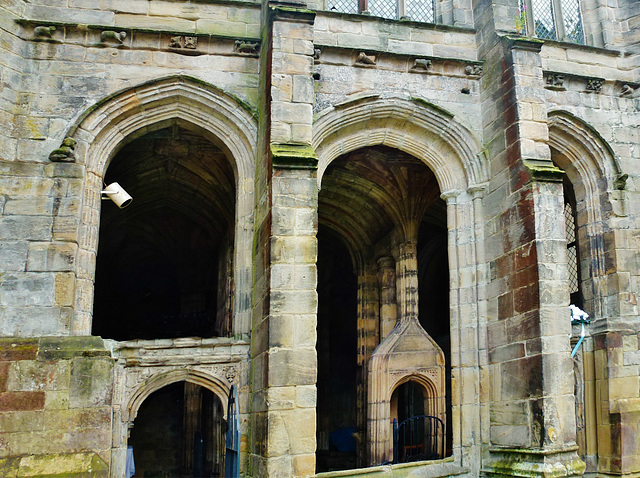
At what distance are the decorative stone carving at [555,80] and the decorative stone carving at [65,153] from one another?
24.3 ft

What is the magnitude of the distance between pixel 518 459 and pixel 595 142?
552cm

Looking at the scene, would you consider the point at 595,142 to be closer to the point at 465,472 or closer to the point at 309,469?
the point at 465,472

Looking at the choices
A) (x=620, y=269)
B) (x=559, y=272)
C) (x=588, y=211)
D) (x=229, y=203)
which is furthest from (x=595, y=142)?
(x=229, y=203)

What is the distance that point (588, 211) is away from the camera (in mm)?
11156

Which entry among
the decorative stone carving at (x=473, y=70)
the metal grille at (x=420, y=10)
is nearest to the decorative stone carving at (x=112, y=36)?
the metal grille at (x=420, y=10)

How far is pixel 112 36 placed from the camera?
9.54m

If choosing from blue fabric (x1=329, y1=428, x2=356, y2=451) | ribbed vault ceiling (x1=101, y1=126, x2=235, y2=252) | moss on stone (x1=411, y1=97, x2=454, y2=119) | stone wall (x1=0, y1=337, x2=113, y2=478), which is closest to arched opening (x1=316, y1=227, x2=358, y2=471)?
blue fabric (x1=329, y1=428, x2=356, y2=451)

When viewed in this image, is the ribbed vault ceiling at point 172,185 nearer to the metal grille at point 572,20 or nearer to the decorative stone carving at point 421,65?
the decorative stone carving at point 421,65

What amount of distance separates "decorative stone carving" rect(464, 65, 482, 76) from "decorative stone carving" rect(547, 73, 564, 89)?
1.32 metres

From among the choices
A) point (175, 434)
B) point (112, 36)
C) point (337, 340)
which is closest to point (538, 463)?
point (112, 36)

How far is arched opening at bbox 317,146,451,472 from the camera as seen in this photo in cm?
1278

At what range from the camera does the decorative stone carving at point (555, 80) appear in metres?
11.1

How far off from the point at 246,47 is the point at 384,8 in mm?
2747

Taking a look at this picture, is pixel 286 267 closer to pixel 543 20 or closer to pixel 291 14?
pixel 291 14
